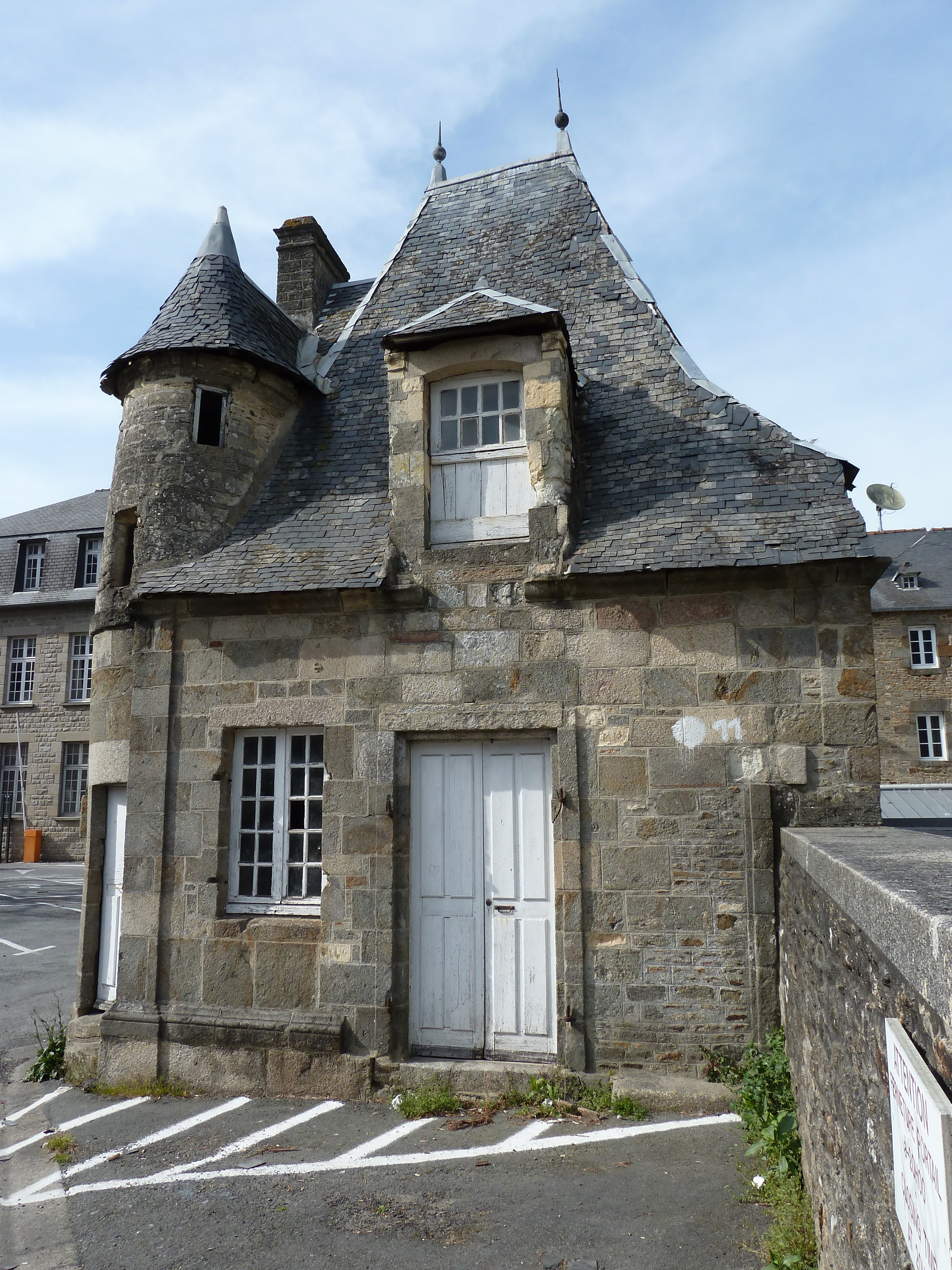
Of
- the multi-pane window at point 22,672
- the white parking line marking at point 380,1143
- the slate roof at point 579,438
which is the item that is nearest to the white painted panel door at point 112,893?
the slate roof at point 579,438

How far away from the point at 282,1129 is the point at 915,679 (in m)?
25.4

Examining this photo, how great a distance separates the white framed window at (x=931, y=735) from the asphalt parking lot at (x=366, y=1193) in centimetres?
2404

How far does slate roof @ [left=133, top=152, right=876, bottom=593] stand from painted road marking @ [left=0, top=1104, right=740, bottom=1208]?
3.52m

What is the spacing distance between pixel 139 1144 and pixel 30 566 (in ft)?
77.5

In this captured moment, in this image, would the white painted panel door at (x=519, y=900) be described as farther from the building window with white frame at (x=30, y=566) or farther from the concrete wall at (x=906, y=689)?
the building window with white frame at (x=30, y=566)

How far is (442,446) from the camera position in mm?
7254

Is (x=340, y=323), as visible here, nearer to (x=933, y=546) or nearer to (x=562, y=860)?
(x=562, y=860)

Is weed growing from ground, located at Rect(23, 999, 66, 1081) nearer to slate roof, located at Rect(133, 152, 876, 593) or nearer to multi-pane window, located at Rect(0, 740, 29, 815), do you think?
slate roof, located at Rect(133, 152, 876, 593)

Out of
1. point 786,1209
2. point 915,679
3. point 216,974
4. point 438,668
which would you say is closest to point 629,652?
point 438,668

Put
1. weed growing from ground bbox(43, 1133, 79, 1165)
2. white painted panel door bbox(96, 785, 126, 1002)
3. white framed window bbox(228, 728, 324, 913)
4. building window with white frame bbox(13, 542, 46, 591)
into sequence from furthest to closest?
building window with white frame bbox(13, 542, 46, 591)
white painted panel door bbox(96, 785, 126, 1002)
white framed window bbox(228, 728, 324, 913)
weed growing from ground bbox(43, 1133, 79, 1165)

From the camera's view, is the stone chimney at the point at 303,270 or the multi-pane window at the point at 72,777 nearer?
the stone chimney at the point at 303,270

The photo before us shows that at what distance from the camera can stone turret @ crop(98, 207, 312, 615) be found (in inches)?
300

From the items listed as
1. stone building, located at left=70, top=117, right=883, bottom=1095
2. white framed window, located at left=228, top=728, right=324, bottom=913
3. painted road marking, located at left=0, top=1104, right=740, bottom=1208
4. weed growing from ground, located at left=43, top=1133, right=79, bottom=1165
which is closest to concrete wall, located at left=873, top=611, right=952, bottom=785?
stone building, located at left=70, top=117, right=883, bottom=1095

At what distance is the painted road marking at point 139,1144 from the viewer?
17.1 ft
